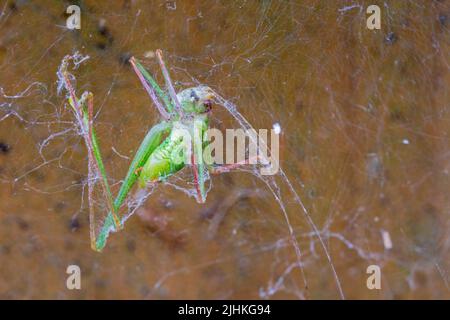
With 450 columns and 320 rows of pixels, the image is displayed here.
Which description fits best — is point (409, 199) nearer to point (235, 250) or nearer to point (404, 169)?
point (404, 169)

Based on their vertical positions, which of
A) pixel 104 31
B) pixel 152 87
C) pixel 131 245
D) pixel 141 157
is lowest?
pixel 131 245

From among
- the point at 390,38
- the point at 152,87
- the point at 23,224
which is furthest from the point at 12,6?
the point at 390,38

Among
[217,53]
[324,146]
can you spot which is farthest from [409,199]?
[217,53]

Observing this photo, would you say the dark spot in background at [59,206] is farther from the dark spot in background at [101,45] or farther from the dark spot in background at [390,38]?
the dark spot in background at [390,38]

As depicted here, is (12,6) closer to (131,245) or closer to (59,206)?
(59,206)

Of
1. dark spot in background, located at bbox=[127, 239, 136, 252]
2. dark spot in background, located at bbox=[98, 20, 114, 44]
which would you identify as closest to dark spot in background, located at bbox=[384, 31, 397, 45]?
dark spot in background, located at bbox=[98, 20, 114, 44]

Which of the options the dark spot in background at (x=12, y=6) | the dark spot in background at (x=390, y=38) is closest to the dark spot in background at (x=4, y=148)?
the dark spot in background at (x=12, y=6)

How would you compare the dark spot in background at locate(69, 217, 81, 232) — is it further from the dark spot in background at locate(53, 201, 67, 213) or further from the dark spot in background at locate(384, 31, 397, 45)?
the dark spot in background at locate(384, 31, 397, 45)
